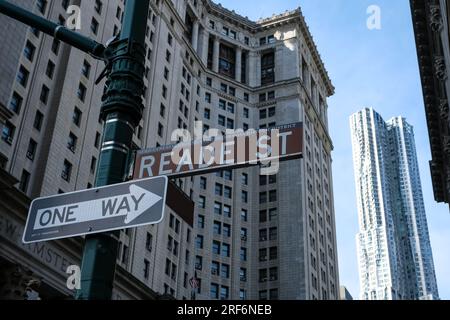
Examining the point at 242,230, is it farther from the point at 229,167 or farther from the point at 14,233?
the point at 229,167

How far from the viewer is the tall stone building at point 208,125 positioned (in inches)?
1797

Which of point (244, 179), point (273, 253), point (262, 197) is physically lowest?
point (273, 253)

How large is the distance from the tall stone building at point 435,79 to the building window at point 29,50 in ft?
99.4

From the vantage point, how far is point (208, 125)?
91.2 meters

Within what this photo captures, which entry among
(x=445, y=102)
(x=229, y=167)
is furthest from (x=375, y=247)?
(x=229, y=167)

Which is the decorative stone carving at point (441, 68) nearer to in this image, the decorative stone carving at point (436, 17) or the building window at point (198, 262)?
the decorative stone carving at point (436, 17)

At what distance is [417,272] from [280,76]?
11816 centimetres

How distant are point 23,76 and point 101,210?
40.8 m

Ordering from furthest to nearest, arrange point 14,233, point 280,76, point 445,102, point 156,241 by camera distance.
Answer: point 280,76 → point 156,241 → point 445,102 → point 14,233

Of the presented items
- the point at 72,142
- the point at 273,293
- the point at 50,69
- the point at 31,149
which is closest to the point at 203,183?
the point at 273,293

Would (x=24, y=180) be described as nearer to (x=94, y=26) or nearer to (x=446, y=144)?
(x=94, y=26)

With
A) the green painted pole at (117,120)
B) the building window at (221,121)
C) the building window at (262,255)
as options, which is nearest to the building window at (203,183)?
the building window at (262,255)

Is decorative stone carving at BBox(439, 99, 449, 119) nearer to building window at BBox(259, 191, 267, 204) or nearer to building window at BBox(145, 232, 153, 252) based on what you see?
building window at BBox(145, 232, 153, 252)

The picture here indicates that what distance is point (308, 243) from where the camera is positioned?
84.5 meters
